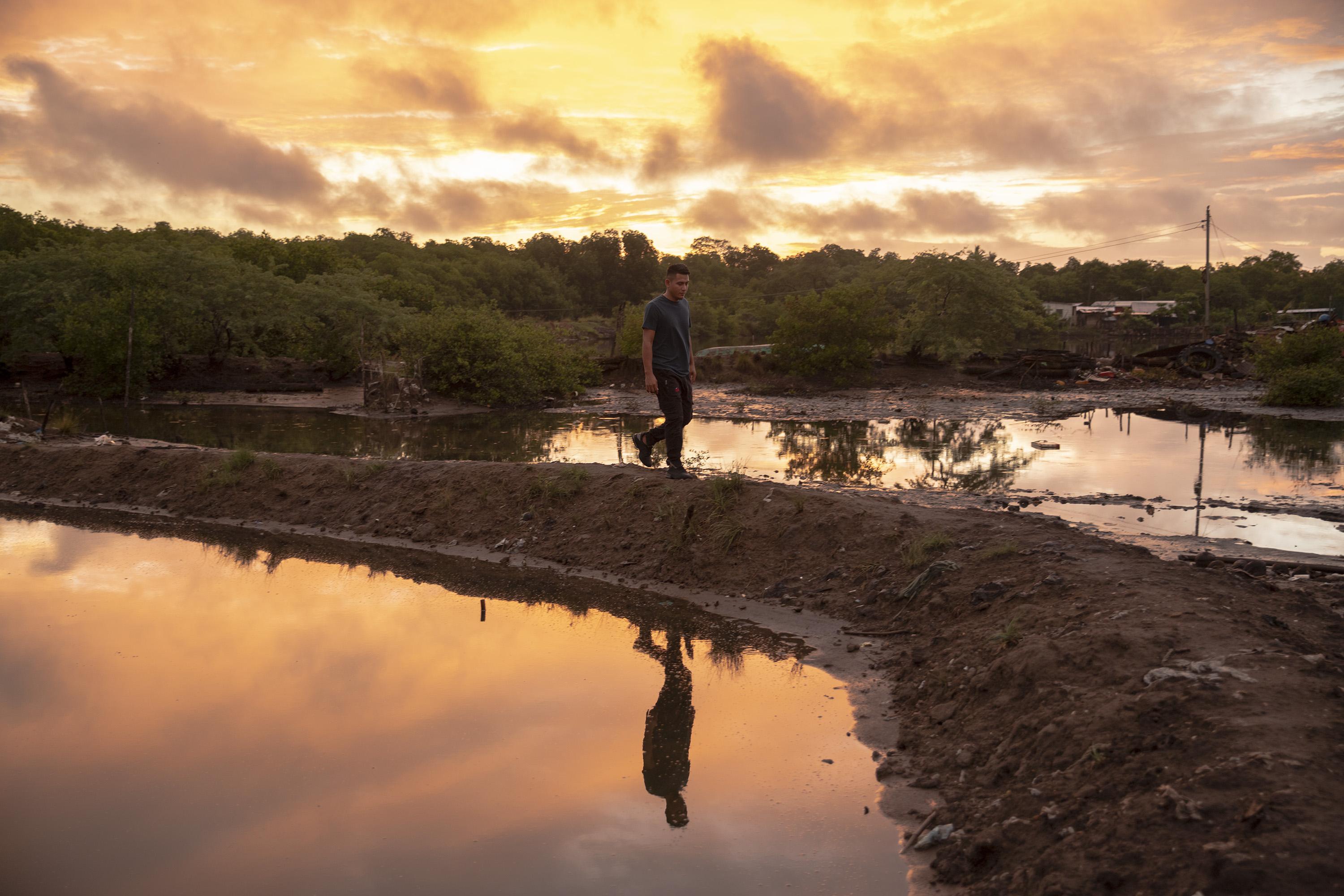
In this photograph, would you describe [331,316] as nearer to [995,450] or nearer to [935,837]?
[995,450]

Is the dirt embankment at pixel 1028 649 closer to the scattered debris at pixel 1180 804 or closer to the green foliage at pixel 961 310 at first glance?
the scattered debris at pixel 1180 804

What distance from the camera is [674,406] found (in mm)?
8344

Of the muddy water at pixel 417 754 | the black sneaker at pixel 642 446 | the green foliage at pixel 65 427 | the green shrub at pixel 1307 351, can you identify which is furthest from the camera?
the green shrub at pixel 1307 351

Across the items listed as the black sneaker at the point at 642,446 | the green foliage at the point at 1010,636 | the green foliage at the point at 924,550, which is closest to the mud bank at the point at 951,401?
the black sneaker at the point at 642,446

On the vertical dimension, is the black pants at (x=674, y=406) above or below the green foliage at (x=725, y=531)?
above

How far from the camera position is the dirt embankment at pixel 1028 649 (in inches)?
120

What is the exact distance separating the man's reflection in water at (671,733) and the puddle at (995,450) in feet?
15.8

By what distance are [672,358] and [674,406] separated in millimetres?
472

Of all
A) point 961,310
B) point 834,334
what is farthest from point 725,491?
point 961,310

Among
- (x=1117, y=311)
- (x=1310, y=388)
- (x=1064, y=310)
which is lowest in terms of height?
(x=1310, y=388)

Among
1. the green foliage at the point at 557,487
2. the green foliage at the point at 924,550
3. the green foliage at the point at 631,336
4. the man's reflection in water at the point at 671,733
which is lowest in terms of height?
the man's reflection in water at the point at 671,733

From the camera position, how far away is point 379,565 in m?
8.60

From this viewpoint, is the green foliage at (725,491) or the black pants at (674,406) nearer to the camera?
the green foliage at (725,491)

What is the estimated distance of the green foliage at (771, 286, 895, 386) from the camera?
103ft
